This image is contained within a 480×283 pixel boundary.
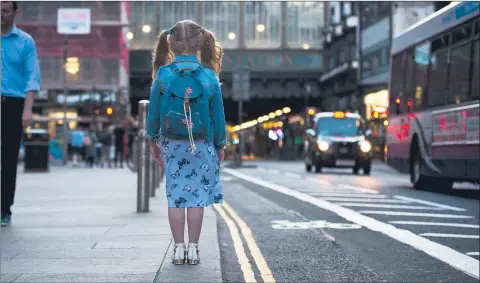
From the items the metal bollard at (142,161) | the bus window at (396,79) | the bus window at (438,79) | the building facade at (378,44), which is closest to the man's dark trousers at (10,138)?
the metal bollard at (142,161)

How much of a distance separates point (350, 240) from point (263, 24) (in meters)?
73.9

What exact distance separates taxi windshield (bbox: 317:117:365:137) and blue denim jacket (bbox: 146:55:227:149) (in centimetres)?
2559

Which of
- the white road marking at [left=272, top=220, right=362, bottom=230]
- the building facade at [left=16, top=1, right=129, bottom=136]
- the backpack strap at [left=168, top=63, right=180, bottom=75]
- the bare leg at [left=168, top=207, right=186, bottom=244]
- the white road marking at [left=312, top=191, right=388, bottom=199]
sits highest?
the building facade at [left=16, top=1, right=129, bottom=136]

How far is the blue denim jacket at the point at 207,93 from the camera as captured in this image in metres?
5.60

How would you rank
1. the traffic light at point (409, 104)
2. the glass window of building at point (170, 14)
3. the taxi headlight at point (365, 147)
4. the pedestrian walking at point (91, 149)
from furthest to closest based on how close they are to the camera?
the glass window of building at point (170, 14) < the pedestrian walking at point (91, 149) < the taxi headlight at point (365, 147) < the traffic light at point (409, 104)

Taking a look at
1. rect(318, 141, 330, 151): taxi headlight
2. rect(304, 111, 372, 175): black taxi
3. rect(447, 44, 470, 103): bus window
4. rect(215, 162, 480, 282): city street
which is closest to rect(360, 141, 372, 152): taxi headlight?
rect(304, 111, 372, 175): black taxi

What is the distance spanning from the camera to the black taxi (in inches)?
1187

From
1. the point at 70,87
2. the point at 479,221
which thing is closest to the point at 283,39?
the point at 70,87

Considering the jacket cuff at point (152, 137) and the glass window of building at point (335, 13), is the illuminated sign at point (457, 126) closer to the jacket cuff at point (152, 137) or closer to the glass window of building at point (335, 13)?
the jacket cuff at point (152, 137)

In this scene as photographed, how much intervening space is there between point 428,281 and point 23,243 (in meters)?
3.05

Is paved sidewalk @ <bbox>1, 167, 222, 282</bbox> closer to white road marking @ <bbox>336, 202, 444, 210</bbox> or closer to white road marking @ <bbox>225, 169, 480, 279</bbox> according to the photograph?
white road marking @ <bbox>225, 169, 480, 279</bbox>

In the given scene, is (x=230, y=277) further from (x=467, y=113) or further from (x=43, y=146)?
(x=43, y=146)

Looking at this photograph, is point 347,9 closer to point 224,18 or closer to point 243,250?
point 224,18

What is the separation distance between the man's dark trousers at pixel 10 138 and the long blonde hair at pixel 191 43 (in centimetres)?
267
